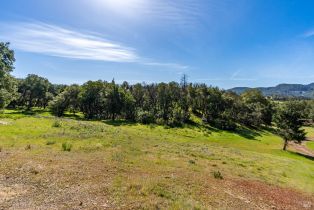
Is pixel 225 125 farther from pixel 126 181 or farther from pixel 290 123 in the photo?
pixel 126 181

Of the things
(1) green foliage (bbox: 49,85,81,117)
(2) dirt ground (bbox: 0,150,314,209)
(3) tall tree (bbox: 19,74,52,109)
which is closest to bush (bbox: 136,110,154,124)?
(1) green foliage (bbox: 49,85,81,117)

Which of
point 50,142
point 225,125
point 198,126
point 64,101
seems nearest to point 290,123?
point 225,125

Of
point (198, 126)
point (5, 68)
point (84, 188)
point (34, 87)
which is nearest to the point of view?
point (84, 188)

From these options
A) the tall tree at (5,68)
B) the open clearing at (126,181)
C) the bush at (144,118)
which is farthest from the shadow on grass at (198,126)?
the tall tree at (5,68)

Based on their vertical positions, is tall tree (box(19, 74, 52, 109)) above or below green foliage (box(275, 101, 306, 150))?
above

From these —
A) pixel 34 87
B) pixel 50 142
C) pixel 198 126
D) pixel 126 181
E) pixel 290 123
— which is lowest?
pixel 198 126

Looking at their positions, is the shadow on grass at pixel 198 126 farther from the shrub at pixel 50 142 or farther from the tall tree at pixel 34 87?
the tall tree at pixel 34 87

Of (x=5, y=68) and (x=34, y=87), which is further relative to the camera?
(x=34, y=87)

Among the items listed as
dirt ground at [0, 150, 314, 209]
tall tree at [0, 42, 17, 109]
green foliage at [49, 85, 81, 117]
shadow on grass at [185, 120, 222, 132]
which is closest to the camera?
dirt ground at [0, 150, 314, 209]

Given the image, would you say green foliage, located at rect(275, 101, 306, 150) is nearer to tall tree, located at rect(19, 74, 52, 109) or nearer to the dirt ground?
the dirt ground

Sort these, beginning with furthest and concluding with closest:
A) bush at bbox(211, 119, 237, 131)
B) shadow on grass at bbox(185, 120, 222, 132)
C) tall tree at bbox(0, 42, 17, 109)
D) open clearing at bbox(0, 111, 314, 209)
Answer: bush at bbox(211, 119, 237, 131)
shadow on grass at bbox(185, 120, 222, 132)
tall tree at bbox(0, 42, 17, 109)
open clearing at bbox(0, 111, 314, 209)

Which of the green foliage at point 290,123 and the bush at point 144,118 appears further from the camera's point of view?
the bush at point 144,118

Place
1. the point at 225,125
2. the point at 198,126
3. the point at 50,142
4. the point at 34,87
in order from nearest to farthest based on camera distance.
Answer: the point at 50,142, the point at 198,126, the point at 225,125, the point at 34,87

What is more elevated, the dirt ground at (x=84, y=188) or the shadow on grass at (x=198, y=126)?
the dirt ground at (x=84, y=188)
